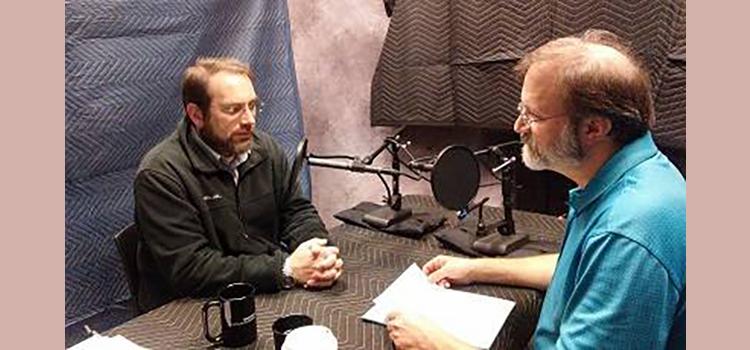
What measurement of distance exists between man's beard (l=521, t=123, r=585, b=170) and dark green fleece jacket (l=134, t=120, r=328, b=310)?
723 mm

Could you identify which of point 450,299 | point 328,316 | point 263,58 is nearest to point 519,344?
point 450,299

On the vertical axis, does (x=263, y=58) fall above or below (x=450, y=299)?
above

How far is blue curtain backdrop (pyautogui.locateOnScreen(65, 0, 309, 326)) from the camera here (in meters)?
2.48

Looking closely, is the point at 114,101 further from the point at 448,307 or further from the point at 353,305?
the point at 448,307

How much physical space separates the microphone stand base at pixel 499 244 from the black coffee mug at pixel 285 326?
0.73m

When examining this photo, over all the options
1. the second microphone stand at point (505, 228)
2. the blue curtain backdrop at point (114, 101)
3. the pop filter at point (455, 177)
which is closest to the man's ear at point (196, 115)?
the blue curtain backdrop at point (114, 101)

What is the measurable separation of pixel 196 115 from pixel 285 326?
98 cm

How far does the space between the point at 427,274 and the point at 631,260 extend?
0.73m

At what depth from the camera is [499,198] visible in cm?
321

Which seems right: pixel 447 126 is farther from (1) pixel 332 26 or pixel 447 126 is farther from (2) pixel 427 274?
(2) pixel 427 274

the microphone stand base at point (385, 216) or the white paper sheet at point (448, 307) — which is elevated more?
the microphone stand base at point (385, 216)

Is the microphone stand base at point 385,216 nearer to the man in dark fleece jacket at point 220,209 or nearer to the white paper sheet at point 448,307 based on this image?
the man in dark fleece jacket at point 220,209

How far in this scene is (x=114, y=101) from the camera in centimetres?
259

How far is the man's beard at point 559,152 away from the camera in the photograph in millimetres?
1458
